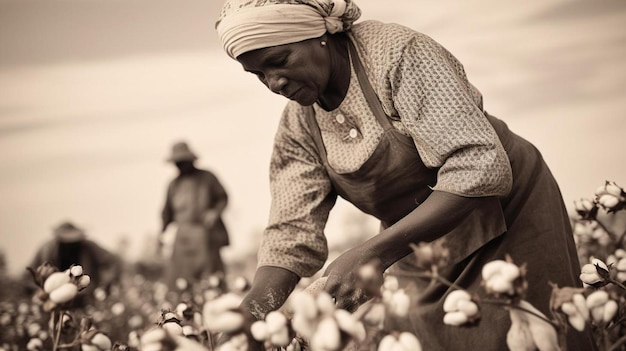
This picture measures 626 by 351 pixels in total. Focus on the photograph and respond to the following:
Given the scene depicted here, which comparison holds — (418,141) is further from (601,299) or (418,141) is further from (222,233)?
(222,233)

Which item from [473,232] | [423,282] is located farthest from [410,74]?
[423,282]

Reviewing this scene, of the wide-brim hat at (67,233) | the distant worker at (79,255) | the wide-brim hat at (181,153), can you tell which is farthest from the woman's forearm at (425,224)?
the wide-brim hat at (181,153)

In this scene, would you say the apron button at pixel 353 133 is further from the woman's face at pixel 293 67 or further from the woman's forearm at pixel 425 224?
the woman's forearm at pixel 425 224

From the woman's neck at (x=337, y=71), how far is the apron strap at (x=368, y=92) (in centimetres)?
2

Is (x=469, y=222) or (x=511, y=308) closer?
(x=511, y=308)

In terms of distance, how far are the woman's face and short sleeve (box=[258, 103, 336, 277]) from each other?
0.23 meters

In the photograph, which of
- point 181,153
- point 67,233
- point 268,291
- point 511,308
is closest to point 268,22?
point 268,291

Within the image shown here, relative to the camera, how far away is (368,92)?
1.76 meters

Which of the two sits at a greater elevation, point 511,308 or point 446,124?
point 446,124

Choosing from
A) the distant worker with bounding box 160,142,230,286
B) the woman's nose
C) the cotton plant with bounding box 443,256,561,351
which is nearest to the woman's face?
the woman's nose

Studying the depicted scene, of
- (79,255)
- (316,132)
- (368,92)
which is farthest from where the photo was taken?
(79,255)

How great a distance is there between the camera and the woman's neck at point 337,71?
70.5 inches

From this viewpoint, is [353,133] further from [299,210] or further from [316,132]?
[299,210]

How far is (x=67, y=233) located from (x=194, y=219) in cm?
120
